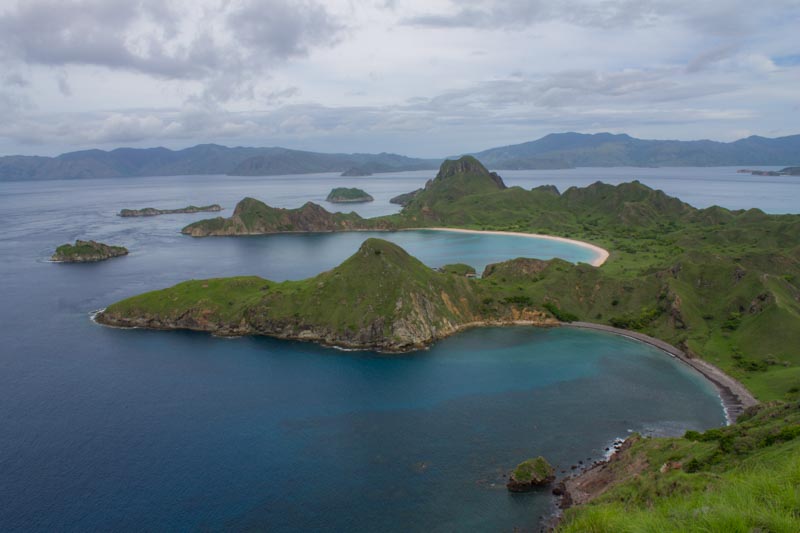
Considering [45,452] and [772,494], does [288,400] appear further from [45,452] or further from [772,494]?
[772,494]

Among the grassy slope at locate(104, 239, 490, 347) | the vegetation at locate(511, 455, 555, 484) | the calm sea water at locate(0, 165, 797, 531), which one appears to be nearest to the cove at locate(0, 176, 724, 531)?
the calm sea water at locate(0, 165, 797, 531)

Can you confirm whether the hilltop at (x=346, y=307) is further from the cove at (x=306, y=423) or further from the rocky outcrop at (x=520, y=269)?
the rocky outcrop at (x=520, y=269)

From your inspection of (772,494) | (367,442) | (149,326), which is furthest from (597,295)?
(772,494)

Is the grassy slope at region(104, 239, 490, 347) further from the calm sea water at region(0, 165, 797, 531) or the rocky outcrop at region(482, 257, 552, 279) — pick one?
the rocky outcrop at region(482, 257, 552, 279)

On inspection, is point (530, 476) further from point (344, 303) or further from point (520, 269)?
point (520, 269)

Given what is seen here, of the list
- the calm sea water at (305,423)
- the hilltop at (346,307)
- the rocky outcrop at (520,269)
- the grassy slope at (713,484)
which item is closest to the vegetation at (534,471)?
the calm sea water at (305,423)

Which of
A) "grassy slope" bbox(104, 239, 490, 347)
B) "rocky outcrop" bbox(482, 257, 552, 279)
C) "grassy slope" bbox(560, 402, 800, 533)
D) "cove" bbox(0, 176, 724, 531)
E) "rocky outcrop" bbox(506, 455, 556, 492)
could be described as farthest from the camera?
"rocky outcrop" bbox(482, 257, 552, 279)

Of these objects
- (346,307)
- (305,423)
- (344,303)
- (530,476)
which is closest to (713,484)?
(530,476)
